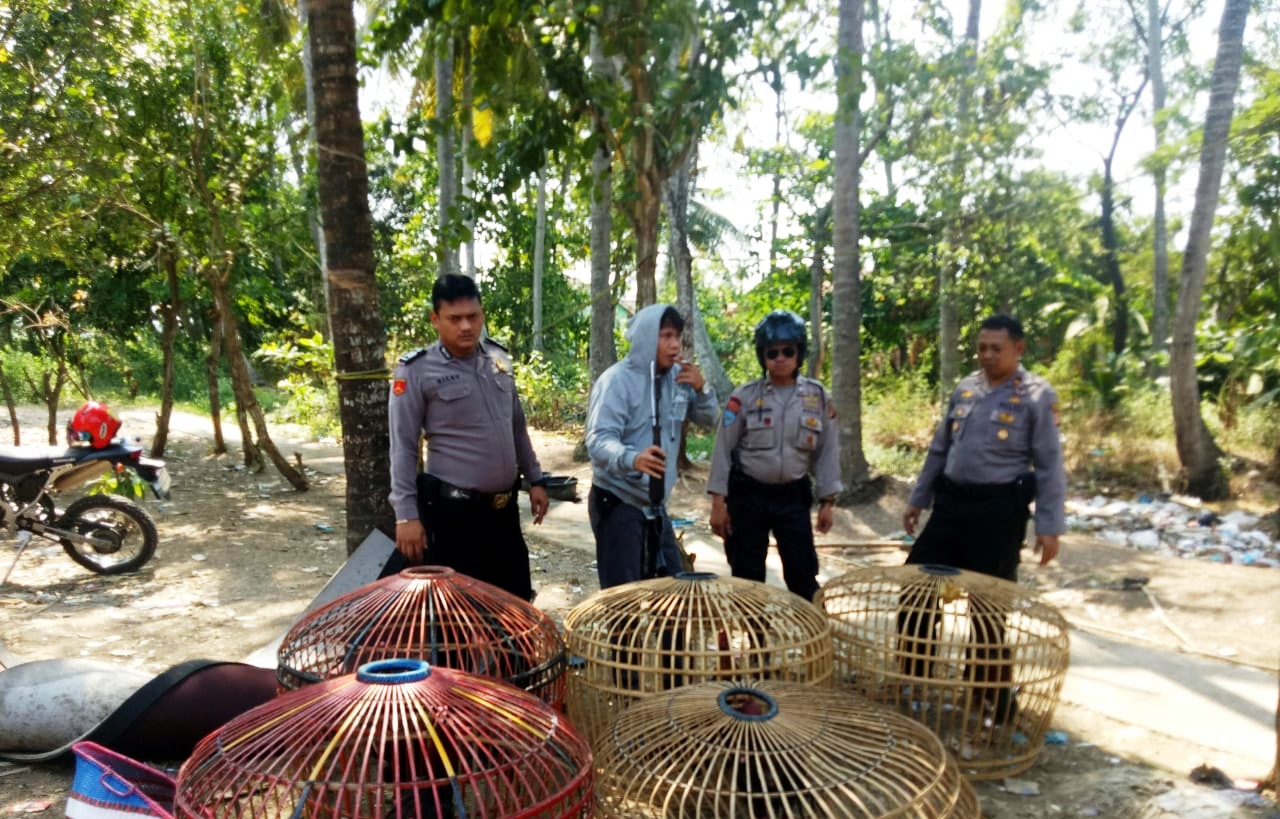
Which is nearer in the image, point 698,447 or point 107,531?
point 107,531

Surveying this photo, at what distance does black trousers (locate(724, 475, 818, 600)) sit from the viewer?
12.7ft

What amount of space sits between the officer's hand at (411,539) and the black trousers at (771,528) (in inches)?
53.6

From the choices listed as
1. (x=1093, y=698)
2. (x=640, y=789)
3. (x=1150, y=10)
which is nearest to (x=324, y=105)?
(x=640, y=789)

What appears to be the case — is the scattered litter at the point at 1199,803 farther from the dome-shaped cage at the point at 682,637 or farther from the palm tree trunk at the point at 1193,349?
the palm tree trunk at the point at 1193,349

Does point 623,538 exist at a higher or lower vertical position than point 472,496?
lower

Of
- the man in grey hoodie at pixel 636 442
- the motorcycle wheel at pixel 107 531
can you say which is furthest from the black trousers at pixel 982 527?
the motorcycle wheel at pixel 107 531

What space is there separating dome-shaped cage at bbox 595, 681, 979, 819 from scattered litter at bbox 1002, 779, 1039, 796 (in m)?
1.09

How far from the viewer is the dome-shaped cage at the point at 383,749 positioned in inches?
68.4

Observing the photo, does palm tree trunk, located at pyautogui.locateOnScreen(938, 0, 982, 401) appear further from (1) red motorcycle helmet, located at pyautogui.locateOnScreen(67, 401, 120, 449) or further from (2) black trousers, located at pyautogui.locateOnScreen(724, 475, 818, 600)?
(1) red motorcycle helmet, located at pyautogui.locateOnScreen(67, 401, 120, 449)

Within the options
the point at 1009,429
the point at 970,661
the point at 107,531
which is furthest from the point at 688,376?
the point at 107,531

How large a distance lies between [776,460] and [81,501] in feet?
15.9

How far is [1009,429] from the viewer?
→ 12.1 ft

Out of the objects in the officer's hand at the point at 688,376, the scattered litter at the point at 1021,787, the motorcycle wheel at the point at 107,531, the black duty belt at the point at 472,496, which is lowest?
the scattered litter at the point at 1021,787

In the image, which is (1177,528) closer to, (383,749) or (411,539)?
(411,539)
